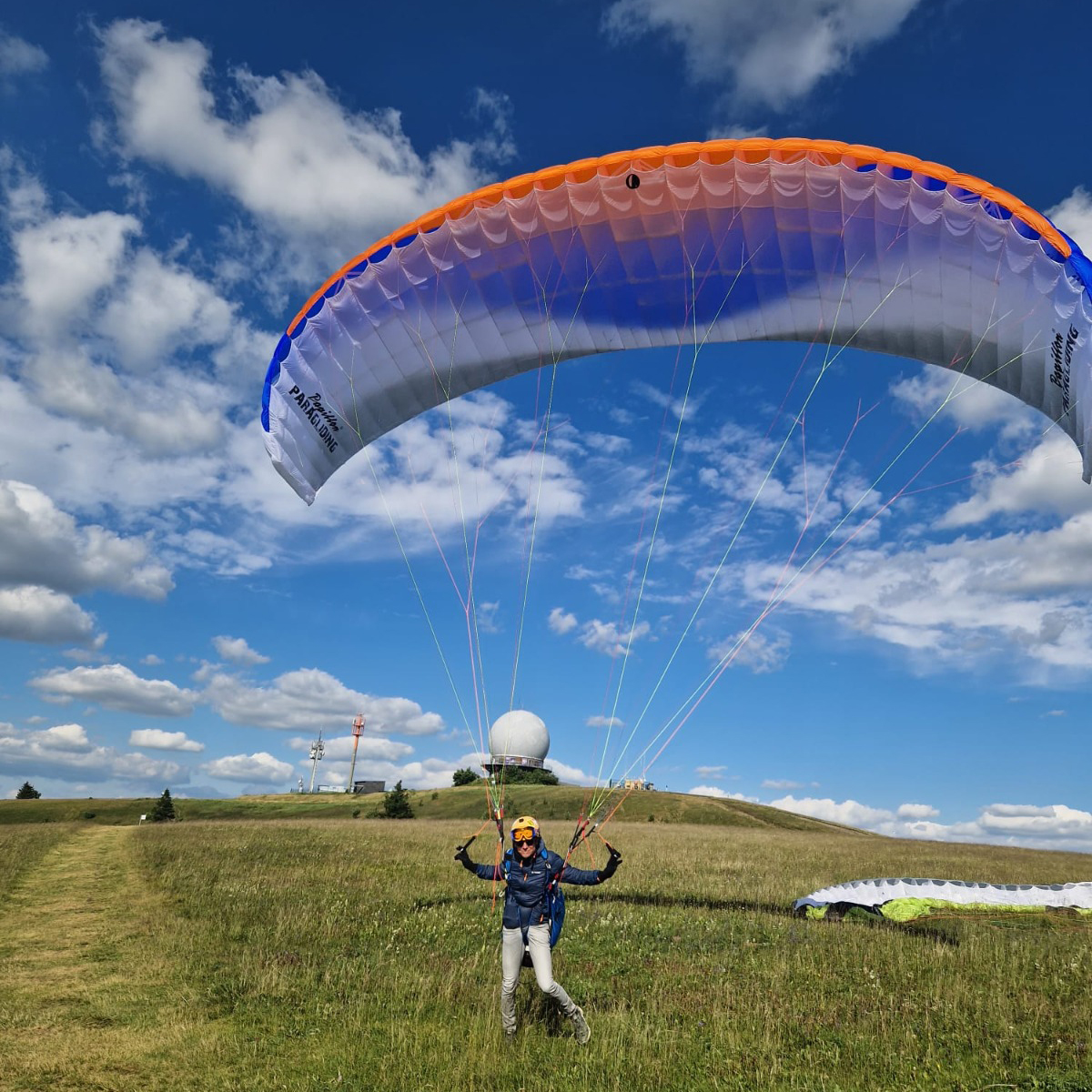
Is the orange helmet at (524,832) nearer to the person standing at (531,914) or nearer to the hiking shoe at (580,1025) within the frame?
the person standing at (531,914)

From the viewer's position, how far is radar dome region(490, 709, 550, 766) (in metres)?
60.3

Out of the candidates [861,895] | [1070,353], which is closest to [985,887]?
[861,895]

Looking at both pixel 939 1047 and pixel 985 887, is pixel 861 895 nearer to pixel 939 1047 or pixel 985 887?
pixel 985 887

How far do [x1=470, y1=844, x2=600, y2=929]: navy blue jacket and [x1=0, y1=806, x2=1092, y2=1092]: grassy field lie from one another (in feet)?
3.22

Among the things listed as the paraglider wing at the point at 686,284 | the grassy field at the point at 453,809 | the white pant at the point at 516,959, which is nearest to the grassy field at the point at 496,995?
the white pant at the point at 516,959

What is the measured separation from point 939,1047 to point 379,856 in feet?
53.8

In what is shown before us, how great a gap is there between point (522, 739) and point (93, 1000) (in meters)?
54.1

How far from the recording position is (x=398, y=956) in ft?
32.0

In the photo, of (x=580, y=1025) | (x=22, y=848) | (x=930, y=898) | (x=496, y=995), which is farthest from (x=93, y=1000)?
(x=22, y=848)

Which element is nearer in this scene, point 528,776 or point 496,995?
point 496,995

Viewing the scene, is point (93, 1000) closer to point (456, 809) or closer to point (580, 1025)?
point (580, 1025)

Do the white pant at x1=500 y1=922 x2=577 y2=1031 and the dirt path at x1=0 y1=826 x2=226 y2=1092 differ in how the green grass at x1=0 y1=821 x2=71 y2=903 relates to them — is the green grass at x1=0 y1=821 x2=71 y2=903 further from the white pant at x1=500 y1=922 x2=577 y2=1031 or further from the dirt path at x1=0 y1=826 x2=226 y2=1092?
the white pant at x1=500 y1=922 x2=577 y2=1031

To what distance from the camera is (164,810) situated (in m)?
54.1

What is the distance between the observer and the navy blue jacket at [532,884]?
7324mm
